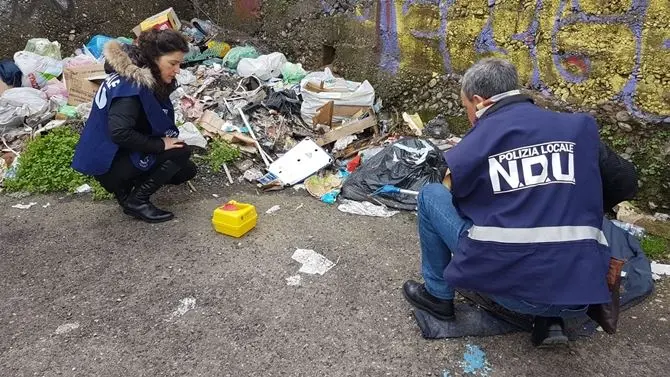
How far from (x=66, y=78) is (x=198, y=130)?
178 cm

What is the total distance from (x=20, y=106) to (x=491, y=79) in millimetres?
4977

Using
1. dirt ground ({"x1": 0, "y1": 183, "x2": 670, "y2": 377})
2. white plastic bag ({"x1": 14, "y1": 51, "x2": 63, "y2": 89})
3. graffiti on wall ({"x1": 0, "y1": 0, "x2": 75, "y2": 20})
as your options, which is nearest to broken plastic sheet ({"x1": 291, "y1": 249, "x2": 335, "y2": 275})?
dirt ground ({"x1": 0, "y1": 183, "x2": 670, "y2": 377})

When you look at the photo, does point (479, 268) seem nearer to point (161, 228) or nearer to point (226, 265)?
point (226, 265)

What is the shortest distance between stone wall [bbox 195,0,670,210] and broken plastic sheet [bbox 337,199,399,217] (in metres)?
1.46

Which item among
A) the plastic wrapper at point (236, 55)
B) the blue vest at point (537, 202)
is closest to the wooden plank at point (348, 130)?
the plastic wrapper at point (236, 55)

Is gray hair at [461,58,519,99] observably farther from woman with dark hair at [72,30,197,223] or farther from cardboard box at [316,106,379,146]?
cardboard box at [316,106,379,146]

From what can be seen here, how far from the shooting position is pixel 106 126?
3.48 metres

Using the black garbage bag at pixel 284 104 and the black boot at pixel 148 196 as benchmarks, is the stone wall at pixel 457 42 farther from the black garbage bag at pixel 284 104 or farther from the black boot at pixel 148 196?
the black boot at pixel 148 196

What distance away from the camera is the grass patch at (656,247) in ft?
11.4

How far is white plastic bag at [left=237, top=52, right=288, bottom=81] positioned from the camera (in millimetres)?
6145

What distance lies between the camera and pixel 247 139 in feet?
16.3

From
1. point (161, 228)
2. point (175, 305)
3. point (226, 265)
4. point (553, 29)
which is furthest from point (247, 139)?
point (553, 29)

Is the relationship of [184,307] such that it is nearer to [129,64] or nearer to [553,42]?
[129,64]

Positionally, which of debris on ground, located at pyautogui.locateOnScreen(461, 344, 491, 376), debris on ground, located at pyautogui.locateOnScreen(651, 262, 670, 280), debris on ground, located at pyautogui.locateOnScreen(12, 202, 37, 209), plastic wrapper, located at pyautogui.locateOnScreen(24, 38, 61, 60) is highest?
plastic wrapper, located at pyautogui.locateOnScreen(24, 38, 61, 60)
